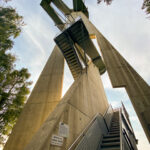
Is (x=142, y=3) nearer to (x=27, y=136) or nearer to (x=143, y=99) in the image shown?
(x=143, y=99)

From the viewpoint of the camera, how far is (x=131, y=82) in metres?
2.91

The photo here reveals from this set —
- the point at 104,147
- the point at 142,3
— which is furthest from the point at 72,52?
the point at 104,147

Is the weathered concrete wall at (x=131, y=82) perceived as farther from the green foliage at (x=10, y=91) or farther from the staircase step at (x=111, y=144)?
the green foliage at (x=10, y=91)

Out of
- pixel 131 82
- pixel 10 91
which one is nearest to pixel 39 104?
pixel 10 91

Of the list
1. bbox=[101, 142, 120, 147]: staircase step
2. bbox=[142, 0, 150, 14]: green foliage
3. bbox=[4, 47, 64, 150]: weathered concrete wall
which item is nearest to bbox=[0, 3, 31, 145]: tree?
bbox=[4, 47, 64, 150]: weathered concrete wall

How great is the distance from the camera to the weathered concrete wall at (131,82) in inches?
88.0

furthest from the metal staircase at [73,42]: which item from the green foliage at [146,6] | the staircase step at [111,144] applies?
the staircase step at [111,144]

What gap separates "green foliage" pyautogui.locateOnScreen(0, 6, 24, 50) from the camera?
5834 millimetres

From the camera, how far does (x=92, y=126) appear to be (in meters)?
3.04

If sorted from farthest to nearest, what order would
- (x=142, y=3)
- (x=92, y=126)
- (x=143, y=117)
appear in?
(x=92, y=126), (x=142, y=3), (x=143, y=117)

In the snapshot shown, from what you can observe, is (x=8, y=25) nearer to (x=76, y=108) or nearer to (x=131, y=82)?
(x=76, y=108)

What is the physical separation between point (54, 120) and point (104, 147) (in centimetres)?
186

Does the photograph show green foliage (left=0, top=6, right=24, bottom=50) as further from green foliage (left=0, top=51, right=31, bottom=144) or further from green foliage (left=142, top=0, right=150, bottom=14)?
green foliage (left=142, top=0, right=150, bottom=14)

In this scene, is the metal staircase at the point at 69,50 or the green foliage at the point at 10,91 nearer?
the green foliage at the point at 10,91
